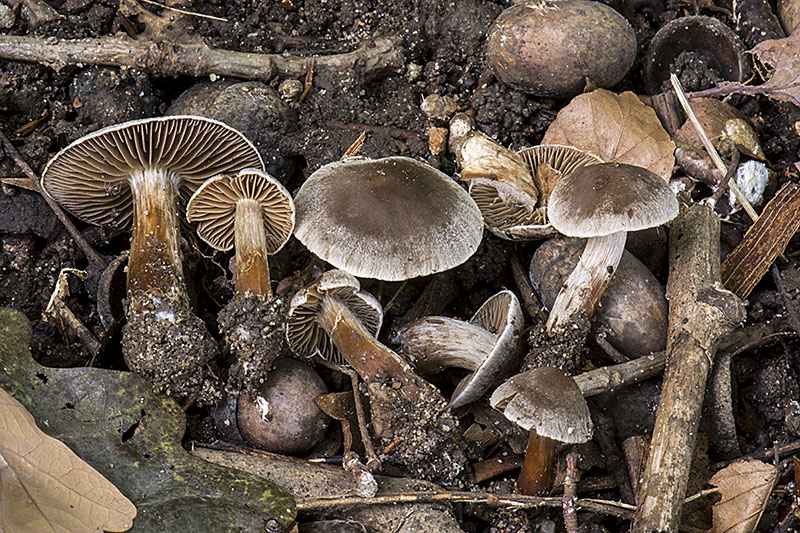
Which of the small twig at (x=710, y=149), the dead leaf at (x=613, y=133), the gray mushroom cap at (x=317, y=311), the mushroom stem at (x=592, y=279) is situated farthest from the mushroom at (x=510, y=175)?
the gray mushroom cap at (x=317, y=311)

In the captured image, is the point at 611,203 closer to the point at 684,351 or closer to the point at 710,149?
the point at 684,351

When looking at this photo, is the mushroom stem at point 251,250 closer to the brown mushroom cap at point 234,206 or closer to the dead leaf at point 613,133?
the brown mushroom cap at point 234,206

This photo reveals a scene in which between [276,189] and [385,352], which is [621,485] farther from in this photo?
[276,189]

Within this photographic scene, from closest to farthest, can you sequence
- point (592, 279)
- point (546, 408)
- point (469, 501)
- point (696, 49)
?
point (546, 408) < point (469, 501) < point (592, 279) < point (696, 49)

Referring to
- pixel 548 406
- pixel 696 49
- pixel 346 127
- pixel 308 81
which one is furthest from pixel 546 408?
pixel 696 49

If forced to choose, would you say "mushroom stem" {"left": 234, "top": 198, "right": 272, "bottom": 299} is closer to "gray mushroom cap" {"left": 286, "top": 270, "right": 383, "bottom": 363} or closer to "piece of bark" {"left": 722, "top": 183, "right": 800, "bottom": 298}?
"gray mushroom cap" {"left": 286, "top": 270, "right": 383, "bottom": 363}
